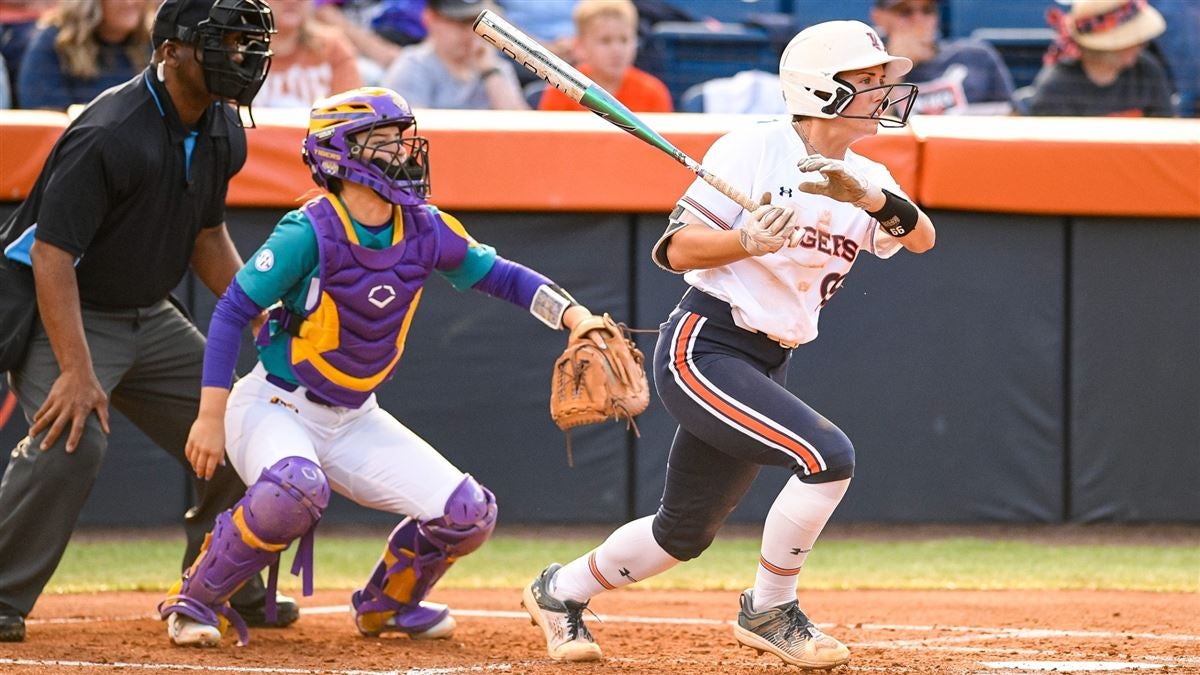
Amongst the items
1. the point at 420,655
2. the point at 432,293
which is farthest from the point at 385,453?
the point at 432,293

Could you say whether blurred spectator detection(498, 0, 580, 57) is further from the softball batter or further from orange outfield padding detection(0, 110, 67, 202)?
the softball batter

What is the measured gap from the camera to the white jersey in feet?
13.8

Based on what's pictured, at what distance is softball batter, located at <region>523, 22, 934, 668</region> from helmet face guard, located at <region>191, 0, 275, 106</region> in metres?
1.37

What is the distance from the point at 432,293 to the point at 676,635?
2.74 meters

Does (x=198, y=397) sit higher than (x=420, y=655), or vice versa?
(x=198, y=397)

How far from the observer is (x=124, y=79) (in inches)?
308

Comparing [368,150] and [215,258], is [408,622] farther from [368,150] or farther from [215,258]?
[368,150]

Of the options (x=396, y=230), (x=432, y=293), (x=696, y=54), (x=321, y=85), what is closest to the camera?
(x=396, y=230)

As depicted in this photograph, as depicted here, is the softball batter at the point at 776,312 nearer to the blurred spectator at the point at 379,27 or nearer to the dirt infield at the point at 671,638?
the dirt infield at the point at 671,638

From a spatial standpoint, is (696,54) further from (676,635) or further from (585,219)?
(676,635)

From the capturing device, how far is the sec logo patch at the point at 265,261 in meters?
4.43

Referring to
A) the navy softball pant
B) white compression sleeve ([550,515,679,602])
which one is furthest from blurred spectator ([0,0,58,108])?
the navy softball pant

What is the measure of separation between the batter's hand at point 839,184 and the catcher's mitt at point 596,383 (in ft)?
2.54

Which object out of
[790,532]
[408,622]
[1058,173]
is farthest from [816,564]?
[790,532]
